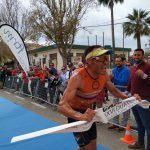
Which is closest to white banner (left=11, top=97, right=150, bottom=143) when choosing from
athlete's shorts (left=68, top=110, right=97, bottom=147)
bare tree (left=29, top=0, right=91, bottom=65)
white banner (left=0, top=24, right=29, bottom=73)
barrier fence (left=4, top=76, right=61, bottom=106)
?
athlete's shorts (left=68, top=110, right=97, bottom=147)

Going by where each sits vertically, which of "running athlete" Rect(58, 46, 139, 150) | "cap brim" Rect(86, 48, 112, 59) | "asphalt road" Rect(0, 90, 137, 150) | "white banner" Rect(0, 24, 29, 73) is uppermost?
"white banner" Rect(0, 24, 29, 73)

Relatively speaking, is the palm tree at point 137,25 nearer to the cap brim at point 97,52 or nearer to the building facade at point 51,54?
the building facade at point 51,54

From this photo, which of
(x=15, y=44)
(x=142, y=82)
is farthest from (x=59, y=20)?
(x=142, y=82)

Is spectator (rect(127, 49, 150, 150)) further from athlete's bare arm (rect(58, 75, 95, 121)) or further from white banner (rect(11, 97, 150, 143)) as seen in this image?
athlete's bare arm (rect(58, 75, 95, 121))

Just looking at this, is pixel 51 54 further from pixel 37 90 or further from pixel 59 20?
pixel 37 90

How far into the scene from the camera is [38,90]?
47.5ft

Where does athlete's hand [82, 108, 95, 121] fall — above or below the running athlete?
below

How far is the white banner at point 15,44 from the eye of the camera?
1655 centimetres

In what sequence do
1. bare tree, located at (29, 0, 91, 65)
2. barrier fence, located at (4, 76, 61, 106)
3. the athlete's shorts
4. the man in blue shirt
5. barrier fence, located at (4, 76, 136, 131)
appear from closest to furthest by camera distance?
the athlete's shorts, the man in blue shirt, barrier fence, located at (4, 76, 136, 131), barrier fence, located at (4, 76, 61, 106), bare tree, located at (29, 0, 91, 65)

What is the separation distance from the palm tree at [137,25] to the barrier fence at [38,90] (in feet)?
79.5

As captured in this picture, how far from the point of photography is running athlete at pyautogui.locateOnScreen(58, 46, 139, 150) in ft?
12.2

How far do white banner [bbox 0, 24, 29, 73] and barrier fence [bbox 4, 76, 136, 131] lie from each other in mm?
1098

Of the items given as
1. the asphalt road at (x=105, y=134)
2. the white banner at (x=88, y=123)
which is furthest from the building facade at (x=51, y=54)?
the white banner at (x=88, y=123)

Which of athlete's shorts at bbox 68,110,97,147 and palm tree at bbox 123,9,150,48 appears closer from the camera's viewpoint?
athlete's shorts at bbox 68,110,97,147
